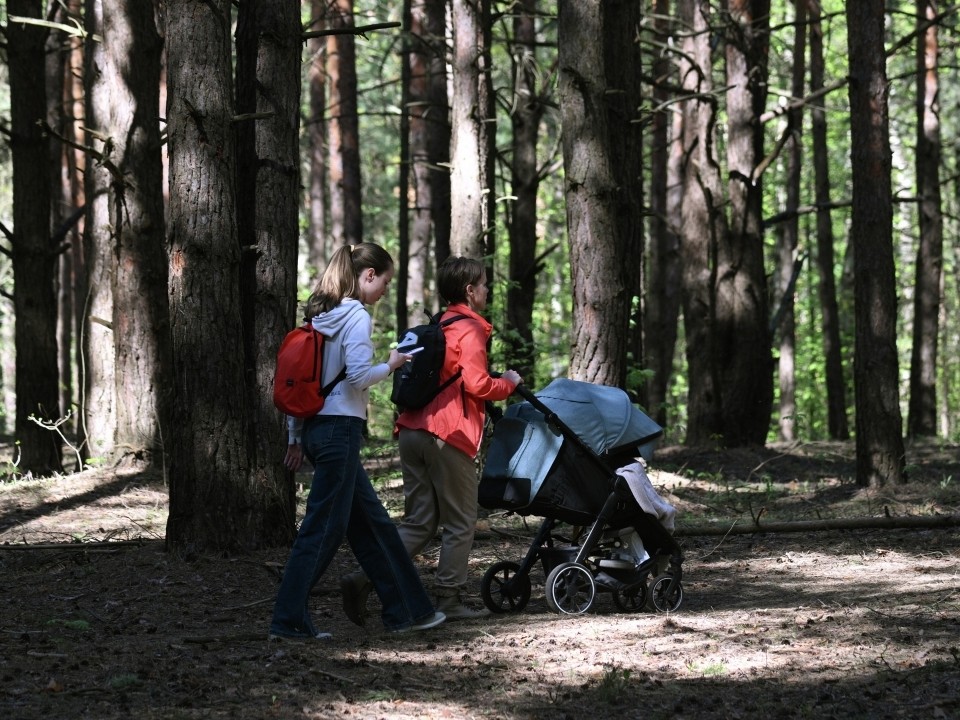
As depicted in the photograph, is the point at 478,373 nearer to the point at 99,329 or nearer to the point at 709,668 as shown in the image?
the point at 709,668

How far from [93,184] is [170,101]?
7.53m

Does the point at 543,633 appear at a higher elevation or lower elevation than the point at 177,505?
lower

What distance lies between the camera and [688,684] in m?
5.24

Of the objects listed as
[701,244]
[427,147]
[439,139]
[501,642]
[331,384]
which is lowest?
[501,642]

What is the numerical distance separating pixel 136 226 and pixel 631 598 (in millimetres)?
7470

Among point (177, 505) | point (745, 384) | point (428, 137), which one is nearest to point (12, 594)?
point (177, 505)

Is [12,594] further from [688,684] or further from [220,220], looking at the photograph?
[688,684]

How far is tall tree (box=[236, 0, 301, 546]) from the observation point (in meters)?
8.29

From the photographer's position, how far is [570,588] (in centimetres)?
686

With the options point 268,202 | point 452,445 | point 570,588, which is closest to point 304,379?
point 452,445

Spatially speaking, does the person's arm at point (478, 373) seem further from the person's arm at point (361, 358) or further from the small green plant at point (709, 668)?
the small green plant at point (709, 668)

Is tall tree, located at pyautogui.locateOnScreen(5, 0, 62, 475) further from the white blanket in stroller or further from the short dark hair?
the white blanket in stroller

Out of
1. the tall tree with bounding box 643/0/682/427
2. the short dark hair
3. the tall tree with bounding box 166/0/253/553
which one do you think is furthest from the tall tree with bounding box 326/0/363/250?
the short dark hair

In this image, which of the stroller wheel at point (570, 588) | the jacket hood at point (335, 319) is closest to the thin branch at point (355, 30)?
the jacket hood at point (335, 319)
